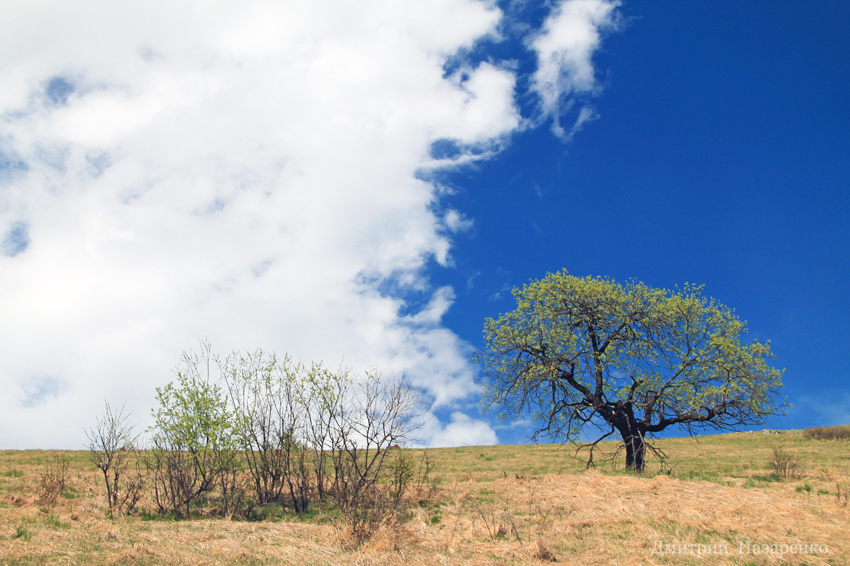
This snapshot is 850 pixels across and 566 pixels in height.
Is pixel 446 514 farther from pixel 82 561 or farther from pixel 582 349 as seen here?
pixel 582 349

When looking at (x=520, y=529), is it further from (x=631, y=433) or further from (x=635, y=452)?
(x=631, y=433)

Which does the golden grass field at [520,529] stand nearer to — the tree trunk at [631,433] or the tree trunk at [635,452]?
the tree trunk at [635,452]

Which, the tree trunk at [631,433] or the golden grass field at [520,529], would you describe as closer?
the golden grass field at [520,529]

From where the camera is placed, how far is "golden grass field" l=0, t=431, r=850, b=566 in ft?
32.2

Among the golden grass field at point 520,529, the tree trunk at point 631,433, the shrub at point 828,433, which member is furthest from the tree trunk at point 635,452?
the shrub at point 828,433

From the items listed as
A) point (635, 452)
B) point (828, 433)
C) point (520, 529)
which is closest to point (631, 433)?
point (635, 452)

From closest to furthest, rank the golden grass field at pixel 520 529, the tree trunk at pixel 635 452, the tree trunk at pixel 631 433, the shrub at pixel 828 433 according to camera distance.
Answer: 1. the golden grass field at pixel 520 529
2. the tree trunk at pixel 635 452
3. the tree trunk at pixel 631 433
4. the shrub at pixel 828 433

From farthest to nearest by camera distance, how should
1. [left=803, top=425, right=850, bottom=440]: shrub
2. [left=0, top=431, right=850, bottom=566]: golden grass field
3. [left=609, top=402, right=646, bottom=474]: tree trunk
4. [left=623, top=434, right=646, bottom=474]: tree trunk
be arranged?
[left=803, top=425, right=850, bottom=440]: shrub, [left=609, top=402, right=646, bottom=474]: tree trunk, [left=623, top=434, right=646, bottom=474]: tree trunk, [left=0, top=431, right=850, bottom=566]: golden grass field

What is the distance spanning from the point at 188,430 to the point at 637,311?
70.5 ft

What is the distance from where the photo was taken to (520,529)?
12.4 meters

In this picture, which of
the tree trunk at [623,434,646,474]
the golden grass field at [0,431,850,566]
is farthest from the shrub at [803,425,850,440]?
the tree trunk at [623,434,646,474]

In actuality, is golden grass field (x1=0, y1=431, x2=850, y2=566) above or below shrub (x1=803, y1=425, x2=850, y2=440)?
below

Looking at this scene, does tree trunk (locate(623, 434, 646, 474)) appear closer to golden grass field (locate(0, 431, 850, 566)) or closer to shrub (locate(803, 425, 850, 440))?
golden grass field (locate(0, 431, 850, 566))

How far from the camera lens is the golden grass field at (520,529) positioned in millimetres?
9828
